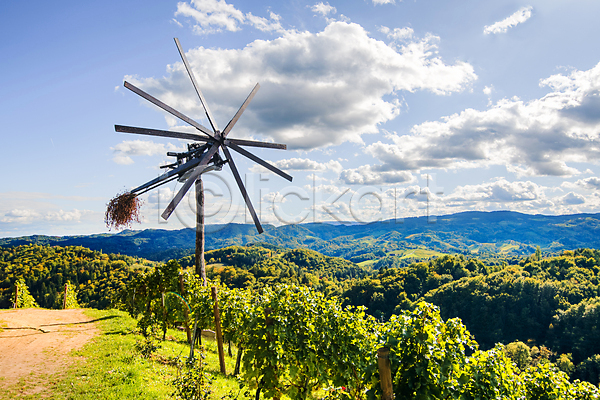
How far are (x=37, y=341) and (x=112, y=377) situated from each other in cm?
706

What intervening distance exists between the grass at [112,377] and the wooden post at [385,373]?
565 cm

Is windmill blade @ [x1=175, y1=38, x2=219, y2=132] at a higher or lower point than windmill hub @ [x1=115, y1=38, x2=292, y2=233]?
higher

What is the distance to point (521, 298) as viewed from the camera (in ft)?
274

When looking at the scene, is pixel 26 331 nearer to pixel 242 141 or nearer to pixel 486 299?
pixel 242 141

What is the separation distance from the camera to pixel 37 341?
43.2ft

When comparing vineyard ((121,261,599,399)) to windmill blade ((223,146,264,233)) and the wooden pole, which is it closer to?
windmill blade ((223,146,264,233))

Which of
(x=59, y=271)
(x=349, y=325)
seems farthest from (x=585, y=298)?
(x=59, y=271)

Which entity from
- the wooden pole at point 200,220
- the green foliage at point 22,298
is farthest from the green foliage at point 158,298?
the green foliage at point 22,298

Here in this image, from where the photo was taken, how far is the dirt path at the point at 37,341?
9711mm

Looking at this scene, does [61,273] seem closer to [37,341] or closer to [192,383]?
[37,341]

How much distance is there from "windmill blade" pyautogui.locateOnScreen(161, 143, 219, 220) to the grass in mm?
4124

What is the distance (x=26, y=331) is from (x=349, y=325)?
55.9 feet

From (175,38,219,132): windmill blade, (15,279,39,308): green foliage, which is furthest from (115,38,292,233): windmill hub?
(15,279,39,308): green foliage

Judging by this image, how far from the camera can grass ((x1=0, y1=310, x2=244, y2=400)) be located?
8242mm
